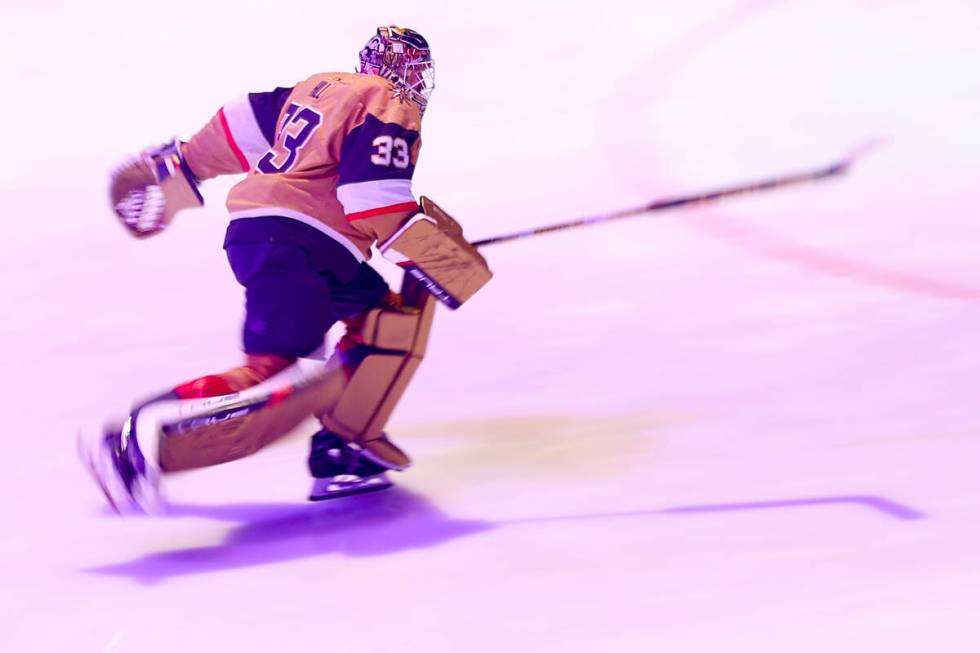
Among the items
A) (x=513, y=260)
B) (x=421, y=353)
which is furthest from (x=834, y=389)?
(x=513, y=260)

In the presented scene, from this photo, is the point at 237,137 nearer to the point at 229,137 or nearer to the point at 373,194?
the point at 229,137

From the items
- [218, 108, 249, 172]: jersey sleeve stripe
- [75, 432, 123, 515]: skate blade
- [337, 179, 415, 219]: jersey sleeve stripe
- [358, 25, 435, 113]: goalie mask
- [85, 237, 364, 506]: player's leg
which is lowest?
[75, 432, 123, 515]: skate blade

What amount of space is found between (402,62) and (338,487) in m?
1.01

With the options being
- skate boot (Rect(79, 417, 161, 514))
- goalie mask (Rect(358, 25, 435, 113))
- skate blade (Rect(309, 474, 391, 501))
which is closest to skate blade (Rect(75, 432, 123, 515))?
skate boot (Rect(79, 417, 161, 514))

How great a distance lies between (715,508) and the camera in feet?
9.14

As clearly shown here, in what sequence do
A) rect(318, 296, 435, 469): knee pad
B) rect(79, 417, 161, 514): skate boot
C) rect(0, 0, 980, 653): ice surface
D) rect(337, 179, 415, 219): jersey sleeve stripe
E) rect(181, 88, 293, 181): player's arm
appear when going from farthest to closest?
1. rect(181, 88, 293, 181): player's arm
2. rect(318, 296, 435, 469): knee pad
3. rect(337, 179, 415, 219): jersey sleeve stripe
4. rect(79, 417, 161, 514): skate boot
5. rect(0, 0, 980, 653): ice surface

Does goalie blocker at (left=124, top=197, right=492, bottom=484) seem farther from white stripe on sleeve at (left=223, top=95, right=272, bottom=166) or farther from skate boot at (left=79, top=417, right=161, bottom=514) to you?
white stripe on sleeve at (left=223, top=95, right=272, bottom=166)

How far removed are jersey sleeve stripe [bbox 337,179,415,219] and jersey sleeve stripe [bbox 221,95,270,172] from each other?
0.42 meters

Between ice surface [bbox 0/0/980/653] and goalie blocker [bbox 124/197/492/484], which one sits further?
goalie blocker [bbox 124/197/492/484]

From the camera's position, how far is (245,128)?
305 centimetres

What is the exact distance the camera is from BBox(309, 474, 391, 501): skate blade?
2.98 metres

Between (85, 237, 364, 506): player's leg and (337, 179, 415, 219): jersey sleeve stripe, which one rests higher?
(337, 179, 415, 219): jersey sleeve stripe

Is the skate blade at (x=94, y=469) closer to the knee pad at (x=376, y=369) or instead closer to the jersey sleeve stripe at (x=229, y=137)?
the knee pad at (x=376, y=369)

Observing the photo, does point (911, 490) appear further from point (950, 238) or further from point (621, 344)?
point (950, 238)
